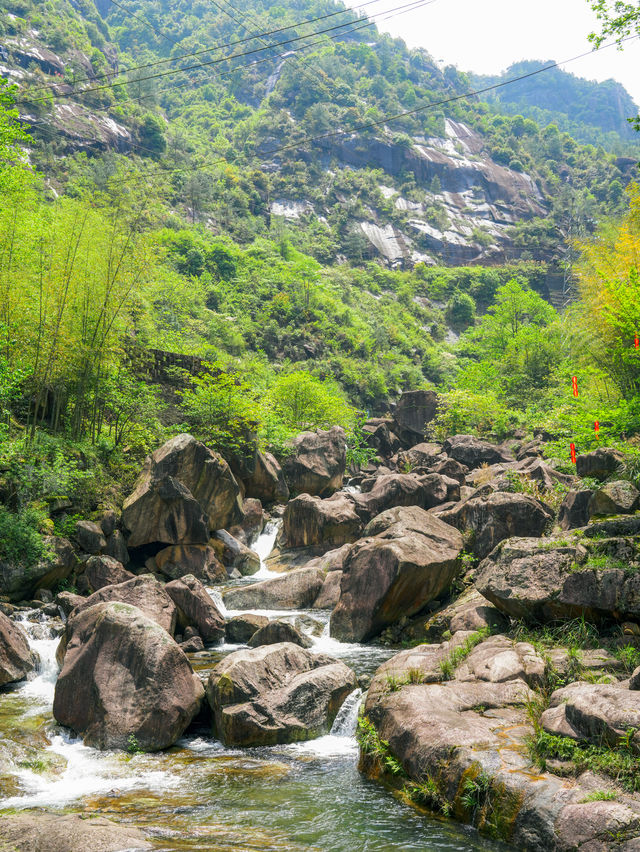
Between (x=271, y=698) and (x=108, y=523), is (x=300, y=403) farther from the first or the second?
(x=271, y=698)

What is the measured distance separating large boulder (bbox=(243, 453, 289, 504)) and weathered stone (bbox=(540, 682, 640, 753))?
18064mm

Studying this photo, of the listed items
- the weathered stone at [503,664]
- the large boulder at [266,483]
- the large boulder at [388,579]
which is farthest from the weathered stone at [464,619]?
the large boulder at [266,483]

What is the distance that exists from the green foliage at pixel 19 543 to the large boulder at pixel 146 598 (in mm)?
2690

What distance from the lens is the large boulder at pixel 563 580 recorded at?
8883mm

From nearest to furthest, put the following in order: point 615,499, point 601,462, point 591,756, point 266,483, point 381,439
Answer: point 591,756, point 615,499, point 601,462, point 266,483, point 381,439

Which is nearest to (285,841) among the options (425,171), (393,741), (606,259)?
(393,741)

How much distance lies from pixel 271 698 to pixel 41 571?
7924mm

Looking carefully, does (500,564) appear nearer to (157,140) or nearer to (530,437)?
(530,437)

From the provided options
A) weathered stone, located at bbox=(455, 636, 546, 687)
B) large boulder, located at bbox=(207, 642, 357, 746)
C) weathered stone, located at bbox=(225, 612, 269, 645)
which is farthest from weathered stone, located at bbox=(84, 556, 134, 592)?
weathered stone, located at bbox=(455, 636, 546, 687)

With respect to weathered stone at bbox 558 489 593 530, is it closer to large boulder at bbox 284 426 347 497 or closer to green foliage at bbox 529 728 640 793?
green foliage at bbox 529 728 640 793

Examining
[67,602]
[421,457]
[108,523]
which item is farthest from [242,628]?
[421,457]

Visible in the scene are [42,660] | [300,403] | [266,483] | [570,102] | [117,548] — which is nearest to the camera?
[42,660]

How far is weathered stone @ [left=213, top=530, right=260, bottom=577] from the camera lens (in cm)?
1970

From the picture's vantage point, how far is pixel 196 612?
13.0 metres
